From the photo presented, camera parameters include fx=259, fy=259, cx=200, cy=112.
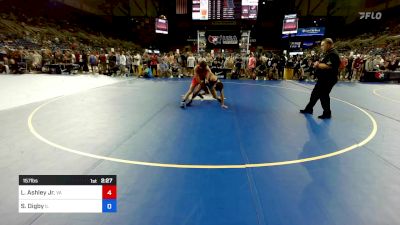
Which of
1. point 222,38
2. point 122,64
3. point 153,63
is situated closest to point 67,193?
point 153,63

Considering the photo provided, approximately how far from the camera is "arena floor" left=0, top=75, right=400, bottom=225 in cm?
274

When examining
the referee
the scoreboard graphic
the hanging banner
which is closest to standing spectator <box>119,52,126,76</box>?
the referee

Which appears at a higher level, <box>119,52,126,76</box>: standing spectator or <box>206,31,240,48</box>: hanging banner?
<box>206,31,240,48</box>: hanging banner

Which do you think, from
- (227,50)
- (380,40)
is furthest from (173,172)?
(380,40)

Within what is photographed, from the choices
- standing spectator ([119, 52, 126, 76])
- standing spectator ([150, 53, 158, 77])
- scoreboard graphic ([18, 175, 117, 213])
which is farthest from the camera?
standing spectator ([119, 52, 126, 76])

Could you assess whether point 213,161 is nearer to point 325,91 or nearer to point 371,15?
point 325,91

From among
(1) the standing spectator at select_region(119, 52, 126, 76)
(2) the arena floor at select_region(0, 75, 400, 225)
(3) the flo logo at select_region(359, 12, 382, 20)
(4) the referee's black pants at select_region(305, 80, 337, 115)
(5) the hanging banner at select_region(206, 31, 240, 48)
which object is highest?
(3) the flo logo at select_region(359, 12, 382, 20)

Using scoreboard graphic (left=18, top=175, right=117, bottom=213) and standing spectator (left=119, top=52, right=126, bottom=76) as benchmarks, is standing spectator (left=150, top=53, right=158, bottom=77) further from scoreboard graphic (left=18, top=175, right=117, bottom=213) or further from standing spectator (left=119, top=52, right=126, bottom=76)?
scoreboard graphic (left=18, top=175, right=117, bottom=213)

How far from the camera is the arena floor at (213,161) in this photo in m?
2.74

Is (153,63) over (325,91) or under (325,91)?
over

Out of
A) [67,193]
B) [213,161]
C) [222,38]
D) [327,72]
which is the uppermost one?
[222,38]

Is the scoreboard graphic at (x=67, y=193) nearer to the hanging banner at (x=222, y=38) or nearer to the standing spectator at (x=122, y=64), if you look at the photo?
the standing spectator at (x=122, y=64)

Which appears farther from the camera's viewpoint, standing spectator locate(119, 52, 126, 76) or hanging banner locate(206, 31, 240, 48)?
hanging banner locate(206, 31, 240, 48)

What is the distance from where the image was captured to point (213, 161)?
13.0ft
